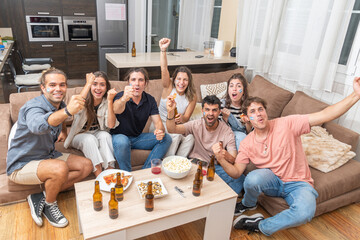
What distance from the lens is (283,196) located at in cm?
211

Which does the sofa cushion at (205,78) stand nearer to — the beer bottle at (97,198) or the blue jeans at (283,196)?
the blue jeans at (283,196)

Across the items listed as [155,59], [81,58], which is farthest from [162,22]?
[155,59]

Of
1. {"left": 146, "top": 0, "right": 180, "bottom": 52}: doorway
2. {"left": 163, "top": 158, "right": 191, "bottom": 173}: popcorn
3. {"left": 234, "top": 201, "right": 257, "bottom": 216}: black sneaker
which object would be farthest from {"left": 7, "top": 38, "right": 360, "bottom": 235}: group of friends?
{"left": 146, "top": 0, "right": 180, "bottom": 52}: doorway

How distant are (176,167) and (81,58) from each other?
14.3ft

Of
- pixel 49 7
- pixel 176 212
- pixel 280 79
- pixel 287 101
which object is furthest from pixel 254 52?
pixel 49 7

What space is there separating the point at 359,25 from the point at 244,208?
6.63 ft

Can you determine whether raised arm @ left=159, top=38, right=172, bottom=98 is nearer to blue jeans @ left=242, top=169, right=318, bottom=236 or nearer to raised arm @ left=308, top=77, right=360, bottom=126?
blue jeans @ left=242, top=169, right=318, bottom=236

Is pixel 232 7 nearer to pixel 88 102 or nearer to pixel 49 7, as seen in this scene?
pixel 88 102

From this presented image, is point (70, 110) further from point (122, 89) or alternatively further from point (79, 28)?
point (79, 28)

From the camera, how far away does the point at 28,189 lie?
2.17 metres

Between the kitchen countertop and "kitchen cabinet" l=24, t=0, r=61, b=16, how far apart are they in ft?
6.92

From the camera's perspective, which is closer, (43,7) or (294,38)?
(294,38)

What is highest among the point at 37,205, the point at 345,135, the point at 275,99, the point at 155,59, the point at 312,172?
the point at 155,59

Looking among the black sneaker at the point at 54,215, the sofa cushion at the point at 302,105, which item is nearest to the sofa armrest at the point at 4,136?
the black sneaker at the point at 54,215
